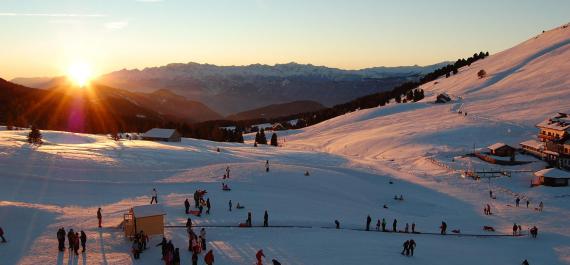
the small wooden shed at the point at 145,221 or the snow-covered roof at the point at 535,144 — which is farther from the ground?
the snow-covered roof at the point at 535,144

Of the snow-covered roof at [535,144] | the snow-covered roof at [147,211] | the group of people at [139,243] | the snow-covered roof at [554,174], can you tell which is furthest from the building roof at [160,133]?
the group of people at [139,243]

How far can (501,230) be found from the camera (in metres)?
36.7

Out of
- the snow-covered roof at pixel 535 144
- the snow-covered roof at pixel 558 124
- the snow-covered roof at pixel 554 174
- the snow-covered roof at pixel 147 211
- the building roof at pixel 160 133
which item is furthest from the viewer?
the building roof at pixel 160 133

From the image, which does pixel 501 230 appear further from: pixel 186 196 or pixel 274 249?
pixel 186 196

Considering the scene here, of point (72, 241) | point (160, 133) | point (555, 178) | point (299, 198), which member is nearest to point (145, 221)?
point (72, 241)

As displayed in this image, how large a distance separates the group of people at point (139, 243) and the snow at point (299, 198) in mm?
389

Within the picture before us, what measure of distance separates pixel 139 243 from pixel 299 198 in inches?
704

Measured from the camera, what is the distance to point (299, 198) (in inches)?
1538

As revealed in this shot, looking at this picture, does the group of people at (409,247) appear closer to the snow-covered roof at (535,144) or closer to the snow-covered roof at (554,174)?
the snow-covered roof at (554,174)

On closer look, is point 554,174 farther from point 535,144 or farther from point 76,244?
point 76,244

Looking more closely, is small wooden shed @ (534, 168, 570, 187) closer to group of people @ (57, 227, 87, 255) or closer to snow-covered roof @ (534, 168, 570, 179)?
snow-covered roof @ (534, 168, 570, 179)

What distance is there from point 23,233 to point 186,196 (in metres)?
12.7

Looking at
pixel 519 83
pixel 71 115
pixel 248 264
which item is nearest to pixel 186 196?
pixel 248 264

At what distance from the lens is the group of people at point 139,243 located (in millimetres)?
22109
